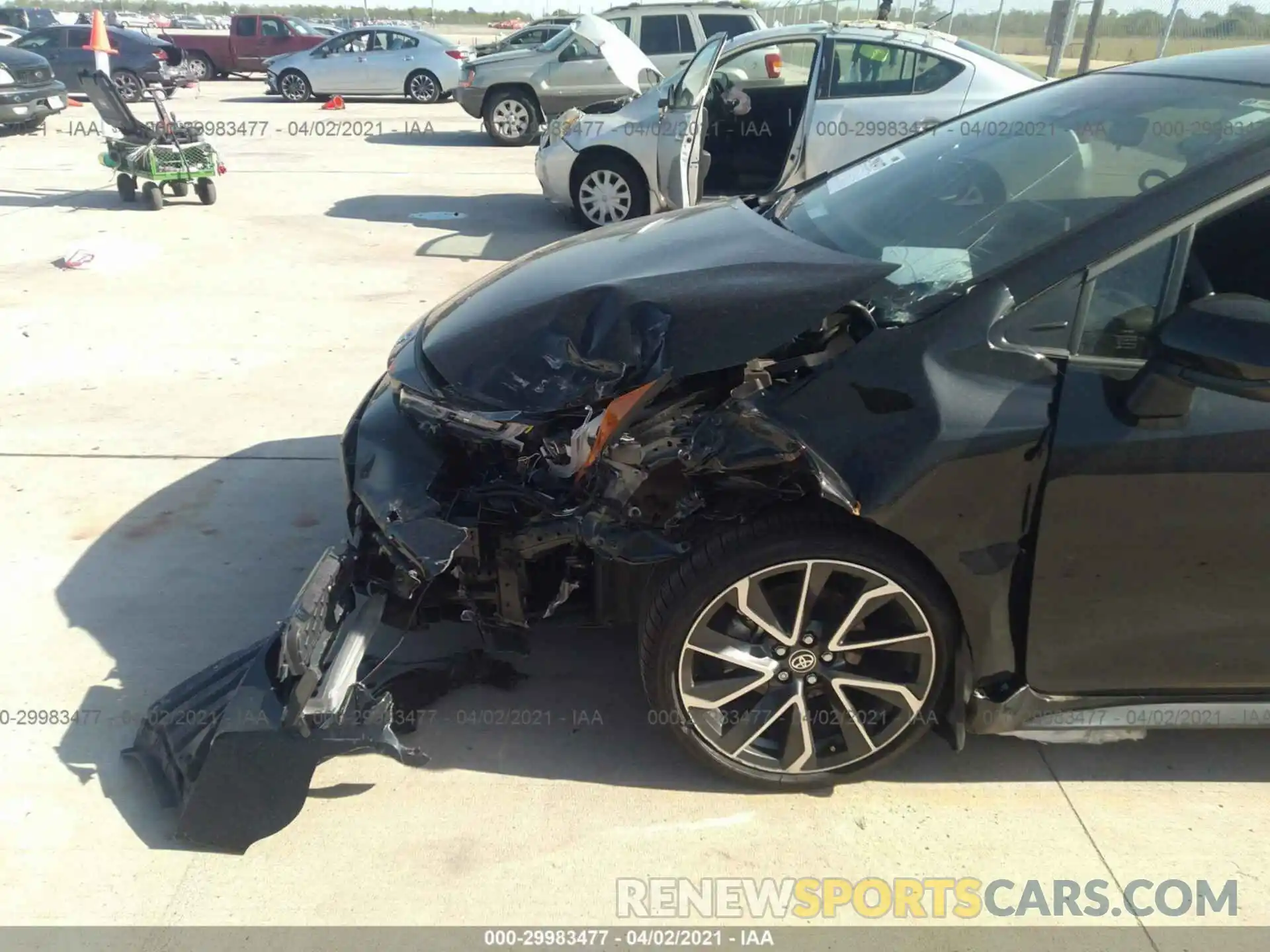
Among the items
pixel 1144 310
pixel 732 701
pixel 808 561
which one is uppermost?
pixel 1144 310

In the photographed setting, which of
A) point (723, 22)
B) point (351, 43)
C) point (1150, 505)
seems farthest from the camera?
point (351, 43)

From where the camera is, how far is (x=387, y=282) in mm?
7621

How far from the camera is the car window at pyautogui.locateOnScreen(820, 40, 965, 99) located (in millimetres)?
7309

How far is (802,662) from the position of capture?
2.63m

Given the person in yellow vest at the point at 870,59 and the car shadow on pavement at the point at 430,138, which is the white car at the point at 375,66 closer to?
the car shadow on pavement at the point at 430,138

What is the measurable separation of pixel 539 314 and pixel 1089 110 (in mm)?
1826

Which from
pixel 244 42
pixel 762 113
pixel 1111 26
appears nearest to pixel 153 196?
pixel 762 113

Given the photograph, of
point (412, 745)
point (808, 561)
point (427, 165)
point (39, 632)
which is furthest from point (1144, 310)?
point (427, 165)

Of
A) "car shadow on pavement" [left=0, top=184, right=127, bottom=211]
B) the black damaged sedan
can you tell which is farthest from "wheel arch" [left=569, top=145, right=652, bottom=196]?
the black damaged sedan

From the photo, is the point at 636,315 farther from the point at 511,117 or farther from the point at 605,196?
the point at 511,117

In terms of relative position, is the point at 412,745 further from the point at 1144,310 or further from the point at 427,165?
the point at 427,165

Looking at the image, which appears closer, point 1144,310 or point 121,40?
point 1144,310

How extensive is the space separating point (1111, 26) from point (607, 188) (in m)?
10.3
